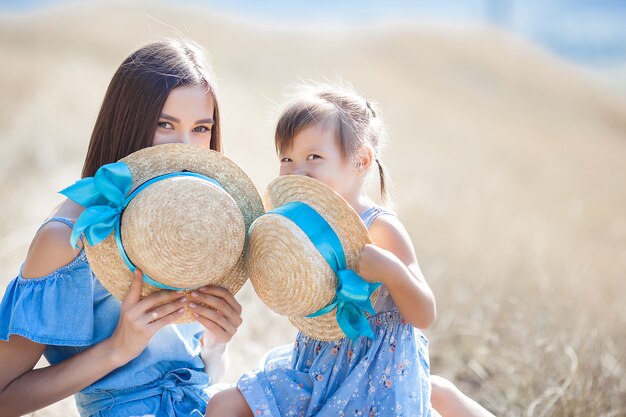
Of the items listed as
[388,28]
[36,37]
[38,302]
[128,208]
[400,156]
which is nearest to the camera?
[128,208]

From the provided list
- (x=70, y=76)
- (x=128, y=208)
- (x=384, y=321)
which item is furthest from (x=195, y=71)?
(x=70, y=76)

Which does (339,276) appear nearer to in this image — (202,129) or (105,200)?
(105,200)

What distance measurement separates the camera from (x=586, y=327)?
4.80m

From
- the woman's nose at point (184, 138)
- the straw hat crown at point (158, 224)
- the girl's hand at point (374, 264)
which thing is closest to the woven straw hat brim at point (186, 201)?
the straw hat crown at point (158, 224)

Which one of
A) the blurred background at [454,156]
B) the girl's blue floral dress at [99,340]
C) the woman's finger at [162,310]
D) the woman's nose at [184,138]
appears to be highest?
the woman's nose at [184,138]

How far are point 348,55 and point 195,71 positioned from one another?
19.8m

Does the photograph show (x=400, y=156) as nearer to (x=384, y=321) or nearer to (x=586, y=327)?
(x=586, y=327)

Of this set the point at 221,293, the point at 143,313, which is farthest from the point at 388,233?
the point at 143,313

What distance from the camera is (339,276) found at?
2238 mm

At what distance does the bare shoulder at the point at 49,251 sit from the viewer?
237 cm

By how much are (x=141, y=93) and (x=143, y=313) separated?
2.88 feet

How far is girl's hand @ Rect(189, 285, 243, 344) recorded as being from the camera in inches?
91.0

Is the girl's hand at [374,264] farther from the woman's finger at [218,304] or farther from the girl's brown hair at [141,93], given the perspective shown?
the girl's brown hair at [141,93]

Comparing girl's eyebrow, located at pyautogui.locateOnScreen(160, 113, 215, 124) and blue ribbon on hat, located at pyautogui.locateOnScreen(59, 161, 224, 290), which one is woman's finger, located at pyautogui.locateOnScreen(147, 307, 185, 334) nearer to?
blue ribbon on hat, located at pyautogui.locateOnScreen(59, 161, 224, 290)
